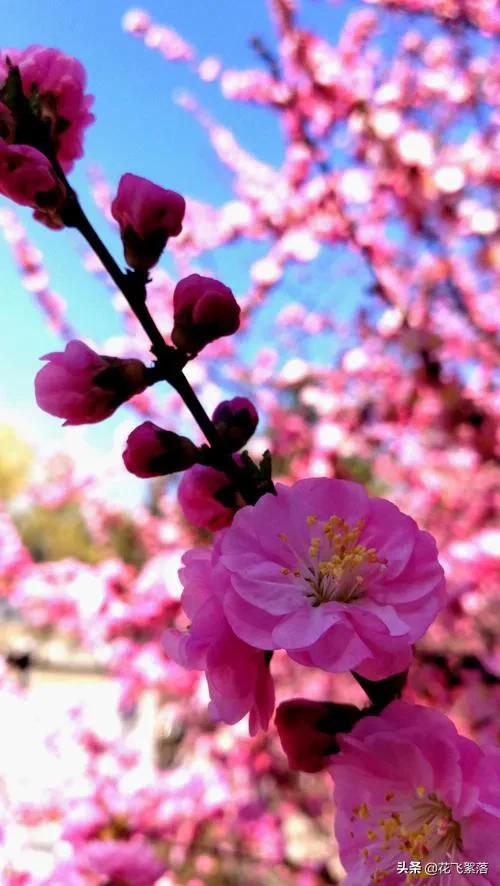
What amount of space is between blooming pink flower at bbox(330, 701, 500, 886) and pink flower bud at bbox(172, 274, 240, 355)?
37 cm

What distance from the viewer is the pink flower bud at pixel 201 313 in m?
0.64

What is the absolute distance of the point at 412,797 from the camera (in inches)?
23.3

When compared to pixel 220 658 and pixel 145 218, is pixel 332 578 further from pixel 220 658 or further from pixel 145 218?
pixel 145 218

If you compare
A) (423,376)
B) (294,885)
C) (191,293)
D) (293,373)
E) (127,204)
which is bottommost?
(294,885)

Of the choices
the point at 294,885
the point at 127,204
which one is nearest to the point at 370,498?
the point at 127,204

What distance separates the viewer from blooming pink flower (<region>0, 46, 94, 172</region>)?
0.70m

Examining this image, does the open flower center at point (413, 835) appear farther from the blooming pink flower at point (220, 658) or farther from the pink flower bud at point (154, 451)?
the pink flower bud at point (154, 451)

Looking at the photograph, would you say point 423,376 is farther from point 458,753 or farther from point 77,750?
point 458,753

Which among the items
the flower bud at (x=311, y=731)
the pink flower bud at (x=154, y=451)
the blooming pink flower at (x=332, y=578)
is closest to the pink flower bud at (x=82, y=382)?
the pink flower bud at (x=154, y=451)

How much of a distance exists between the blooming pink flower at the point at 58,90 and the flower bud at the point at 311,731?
619 mm

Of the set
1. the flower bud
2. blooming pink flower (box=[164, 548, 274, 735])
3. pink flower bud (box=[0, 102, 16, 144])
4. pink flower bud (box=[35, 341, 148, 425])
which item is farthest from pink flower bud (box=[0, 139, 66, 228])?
the flower bud

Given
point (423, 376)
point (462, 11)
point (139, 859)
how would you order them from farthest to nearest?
point (462, 11) < point (423, 376) < point (139, 859)

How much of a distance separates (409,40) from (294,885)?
4.61m

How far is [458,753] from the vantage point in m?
0.55
